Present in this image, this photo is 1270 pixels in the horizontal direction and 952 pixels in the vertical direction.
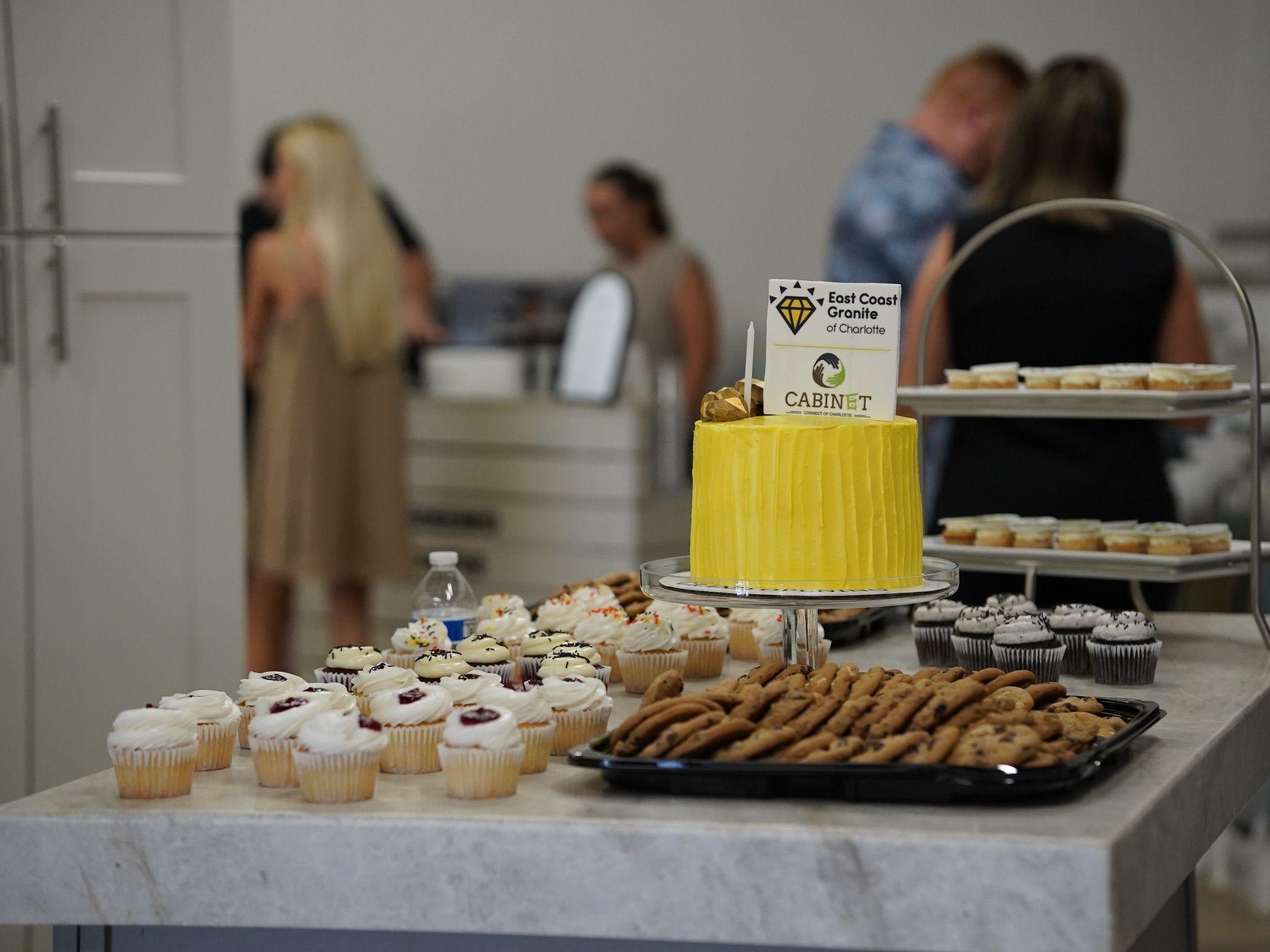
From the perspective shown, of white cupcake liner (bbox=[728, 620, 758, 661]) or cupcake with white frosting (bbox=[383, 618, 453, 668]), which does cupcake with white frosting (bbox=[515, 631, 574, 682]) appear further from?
white cupcake liner (bbox=[728, 620, 758, 661])

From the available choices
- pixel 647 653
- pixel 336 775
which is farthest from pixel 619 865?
pixel 647 653

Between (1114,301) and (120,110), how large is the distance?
2.12m

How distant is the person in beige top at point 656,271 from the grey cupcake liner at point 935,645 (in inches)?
168

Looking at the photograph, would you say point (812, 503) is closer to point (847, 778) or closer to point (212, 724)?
point (847, 778)

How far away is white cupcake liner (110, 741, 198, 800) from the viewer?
157cm

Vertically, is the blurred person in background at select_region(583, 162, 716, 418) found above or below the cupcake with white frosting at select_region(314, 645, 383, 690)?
above

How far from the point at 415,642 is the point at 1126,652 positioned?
0.98 m

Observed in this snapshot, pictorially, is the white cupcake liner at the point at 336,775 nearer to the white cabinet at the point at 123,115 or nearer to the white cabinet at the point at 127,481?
the white cabinet at the point at 127,481

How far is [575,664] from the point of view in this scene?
195 centimetres

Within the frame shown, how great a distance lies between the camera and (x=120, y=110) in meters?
3.29

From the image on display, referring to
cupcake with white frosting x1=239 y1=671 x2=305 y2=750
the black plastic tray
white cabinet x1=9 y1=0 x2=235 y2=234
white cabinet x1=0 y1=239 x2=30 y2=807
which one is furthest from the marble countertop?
white cabinet x1=9 y1=0 x2=235 y2=234

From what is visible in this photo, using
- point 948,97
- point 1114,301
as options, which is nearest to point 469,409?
point 948,97

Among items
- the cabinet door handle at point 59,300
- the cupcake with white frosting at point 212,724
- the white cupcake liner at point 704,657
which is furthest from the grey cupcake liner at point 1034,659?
the cabinet door handle at point 59,300

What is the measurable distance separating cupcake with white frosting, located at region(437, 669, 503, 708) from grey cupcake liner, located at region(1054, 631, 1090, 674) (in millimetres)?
863
